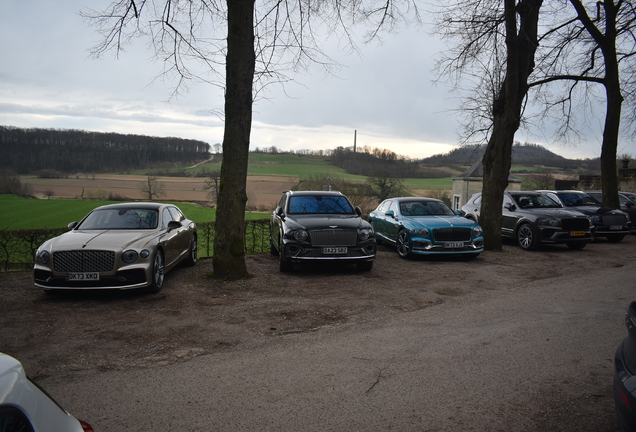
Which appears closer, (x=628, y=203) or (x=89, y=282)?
(x=89, y=282)

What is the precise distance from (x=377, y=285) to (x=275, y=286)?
199 centimetres

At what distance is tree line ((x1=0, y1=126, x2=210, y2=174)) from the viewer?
41594 mm

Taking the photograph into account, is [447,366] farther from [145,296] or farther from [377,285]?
[145,296]

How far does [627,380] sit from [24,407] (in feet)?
9.91

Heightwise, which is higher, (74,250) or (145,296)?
(74,250)

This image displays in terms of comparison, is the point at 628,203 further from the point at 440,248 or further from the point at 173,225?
the point at 173,225

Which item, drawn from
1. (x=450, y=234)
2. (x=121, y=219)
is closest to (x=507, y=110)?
(x=450, y=234)

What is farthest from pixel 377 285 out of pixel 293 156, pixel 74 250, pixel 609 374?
pixel 293 156

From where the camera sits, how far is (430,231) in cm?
1166

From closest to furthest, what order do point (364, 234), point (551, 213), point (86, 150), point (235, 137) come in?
point (235, 137), point (364, 234), point (551, 213), point (86, 150)

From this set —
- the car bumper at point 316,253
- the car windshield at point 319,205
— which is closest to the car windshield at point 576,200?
the car windshield at point 319,205

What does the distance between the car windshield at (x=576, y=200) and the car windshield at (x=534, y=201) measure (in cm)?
237

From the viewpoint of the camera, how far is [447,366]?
4473mm

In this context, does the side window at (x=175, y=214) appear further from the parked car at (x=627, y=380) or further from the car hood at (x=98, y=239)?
the parked car at (x=627, y=380)
